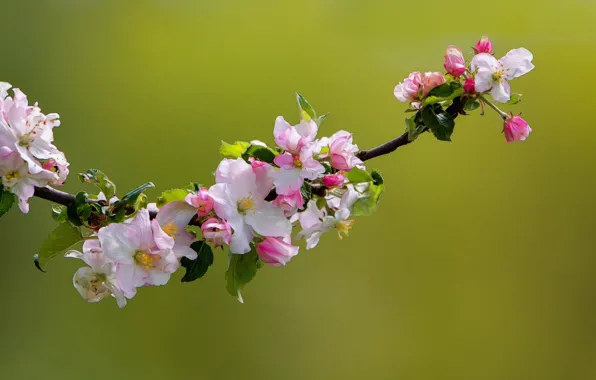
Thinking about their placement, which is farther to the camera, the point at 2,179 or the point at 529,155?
the point at 529,155

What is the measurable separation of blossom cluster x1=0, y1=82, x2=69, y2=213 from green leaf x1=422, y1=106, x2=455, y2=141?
0.38 metres

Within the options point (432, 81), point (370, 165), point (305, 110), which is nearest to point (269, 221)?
point (305, 110)

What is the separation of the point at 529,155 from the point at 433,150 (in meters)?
0.30

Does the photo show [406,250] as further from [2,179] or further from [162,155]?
[2,179]

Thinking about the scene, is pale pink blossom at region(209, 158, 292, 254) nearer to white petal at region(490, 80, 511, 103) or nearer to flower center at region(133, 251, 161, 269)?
flower center at region(133, 251, 161, 269)

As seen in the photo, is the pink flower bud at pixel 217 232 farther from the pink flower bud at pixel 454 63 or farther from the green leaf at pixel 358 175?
the pink flower bud at pixel 454 63

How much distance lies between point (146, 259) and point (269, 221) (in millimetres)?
124

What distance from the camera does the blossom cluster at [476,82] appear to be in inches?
26.8

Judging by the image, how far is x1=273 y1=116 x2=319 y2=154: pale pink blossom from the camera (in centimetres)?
63

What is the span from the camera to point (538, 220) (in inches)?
79.0

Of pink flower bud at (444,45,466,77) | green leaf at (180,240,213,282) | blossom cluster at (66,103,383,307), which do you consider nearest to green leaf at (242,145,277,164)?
blossom cluster at (66,103,383,307)

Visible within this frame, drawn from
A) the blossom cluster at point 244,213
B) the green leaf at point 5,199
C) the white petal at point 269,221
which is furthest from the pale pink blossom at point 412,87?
the green leaf at point 5,199

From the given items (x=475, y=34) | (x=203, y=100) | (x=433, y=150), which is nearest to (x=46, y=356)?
(x=203, y=100)

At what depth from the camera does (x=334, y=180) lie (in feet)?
2.14
